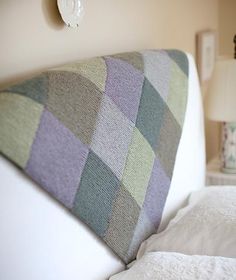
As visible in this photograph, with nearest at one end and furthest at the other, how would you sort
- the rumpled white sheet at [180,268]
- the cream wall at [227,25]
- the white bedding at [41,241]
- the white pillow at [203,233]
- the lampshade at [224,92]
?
the white bedding at [41,241]
the rumpled white sheet at [180,268]
the white pillow at [203,233]
the lampshade at [224,92]
the cream wall at [227,25]

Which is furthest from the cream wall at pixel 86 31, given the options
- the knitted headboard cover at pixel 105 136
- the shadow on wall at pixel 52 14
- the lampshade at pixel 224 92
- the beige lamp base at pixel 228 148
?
the beige lamp base at pixel 228 148

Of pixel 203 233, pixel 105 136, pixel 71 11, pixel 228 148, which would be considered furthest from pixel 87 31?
pixel 228 148

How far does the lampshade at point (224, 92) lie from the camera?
199 cm

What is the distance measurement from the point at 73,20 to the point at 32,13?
176mm

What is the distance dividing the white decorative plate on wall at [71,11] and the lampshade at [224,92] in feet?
2.66

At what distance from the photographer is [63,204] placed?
1089 millimetres

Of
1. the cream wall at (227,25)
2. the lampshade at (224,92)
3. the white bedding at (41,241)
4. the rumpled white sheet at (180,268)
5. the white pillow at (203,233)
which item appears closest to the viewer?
the white bedding at (41,241)

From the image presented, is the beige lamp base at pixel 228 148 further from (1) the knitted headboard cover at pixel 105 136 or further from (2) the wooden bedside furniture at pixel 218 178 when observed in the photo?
(1) the knitted headboard cover at pixel 105 136

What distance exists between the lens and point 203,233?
4.35ft

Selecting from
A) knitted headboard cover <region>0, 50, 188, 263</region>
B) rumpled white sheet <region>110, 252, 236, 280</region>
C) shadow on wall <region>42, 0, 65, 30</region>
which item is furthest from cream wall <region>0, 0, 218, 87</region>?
rumpled white sheet <region>110, 252, 236, 280</region>

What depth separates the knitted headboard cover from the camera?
3.28 ft

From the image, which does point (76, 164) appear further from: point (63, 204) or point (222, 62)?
point (222, 62)

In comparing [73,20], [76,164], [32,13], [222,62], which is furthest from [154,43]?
[76,164]

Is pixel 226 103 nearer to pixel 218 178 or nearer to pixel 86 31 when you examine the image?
pixel 218 178
